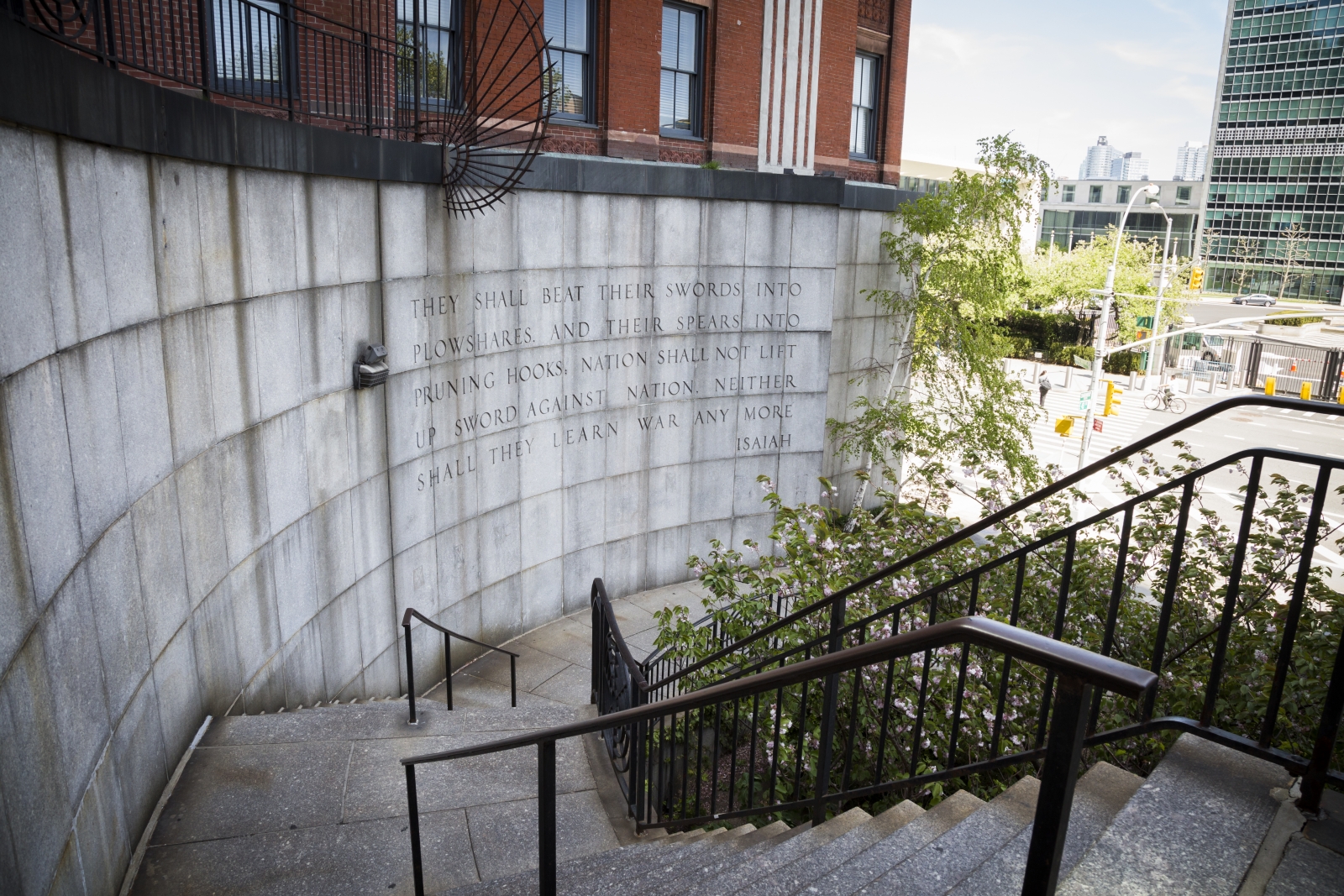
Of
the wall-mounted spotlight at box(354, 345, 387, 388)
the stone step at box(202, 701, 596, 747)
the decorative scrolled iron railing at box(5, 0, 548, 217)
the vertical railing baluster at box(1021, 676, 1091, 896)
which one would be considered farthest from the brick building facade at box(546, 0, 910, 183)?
the vertical railing baluster at box(1021, 676, 1091, 896)

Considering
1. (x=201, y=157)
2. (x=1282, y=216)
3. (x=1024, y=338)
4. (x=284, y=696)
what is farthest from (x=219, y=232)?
(x=1282, y=216)

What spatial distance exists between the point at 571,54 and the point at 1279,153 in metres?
81.1

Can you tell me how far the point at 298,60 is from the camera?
7.94 meters

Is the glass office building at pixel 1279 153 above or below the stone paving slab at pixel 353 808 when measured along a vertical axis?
above

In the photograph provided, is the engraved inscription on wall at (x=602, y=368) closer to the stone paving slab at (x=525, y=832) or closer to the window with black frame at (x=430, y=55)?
the window with black frame at (x=430, y=55)

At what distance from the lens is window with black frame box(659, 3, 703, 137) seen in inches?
571

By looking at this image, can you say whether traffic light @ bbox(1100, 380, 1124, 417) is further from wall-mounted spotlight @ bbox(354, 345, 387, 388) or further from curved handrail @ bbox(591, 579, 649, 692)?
wall-mounted spotlight @ bbox(354, 345, 387, 388)

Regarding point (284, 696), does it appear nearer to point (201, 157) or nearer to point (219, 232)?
point (219, 232)

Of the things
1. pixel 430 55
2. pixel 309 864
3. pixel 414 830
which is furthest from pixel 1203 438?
pixel 309 864

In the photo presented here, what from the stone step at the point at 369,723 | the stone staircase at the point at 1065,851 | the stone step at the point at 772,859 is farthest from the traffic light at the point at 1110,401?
the stone staircase at the point at 1065,851

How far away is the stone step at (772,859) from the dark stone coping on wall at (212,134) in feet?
11.8

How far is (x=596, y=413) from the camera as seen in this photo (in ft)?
36.0

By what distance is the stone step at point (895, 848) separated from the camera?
125 inches

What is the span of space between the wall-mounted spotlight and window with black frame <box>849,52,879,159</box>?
13209 mm
